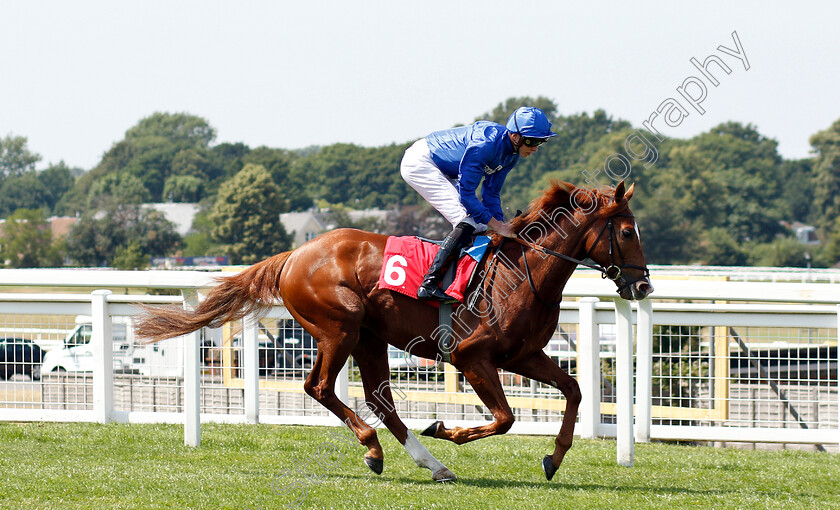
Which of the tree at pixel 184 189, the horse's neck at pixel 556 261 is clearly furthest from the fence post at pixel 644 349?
the tree at pixel 184 189

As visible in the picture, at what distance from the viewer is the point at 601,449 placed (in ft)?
20.1

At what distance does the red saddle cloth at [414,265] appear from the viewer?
5.23 metres

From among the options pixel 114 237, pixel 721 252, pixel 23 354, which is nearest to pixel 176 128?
pixel 114 237

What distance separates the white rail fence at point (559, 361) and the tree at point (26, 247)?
190 feet

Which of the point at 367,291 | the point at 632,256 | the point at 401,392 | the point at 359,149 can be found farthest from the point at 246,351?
the point at 359,149

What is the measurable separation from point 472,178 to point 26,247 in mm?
62051

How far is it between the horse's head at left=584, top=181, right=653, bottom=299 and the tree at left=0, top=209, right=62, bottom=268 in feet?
200

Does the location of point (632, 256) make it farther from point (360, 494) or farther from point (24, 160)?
point (24, 160)

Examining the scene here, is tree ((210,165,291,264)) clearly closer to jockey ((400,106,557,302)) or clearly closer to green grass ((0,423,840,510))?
green grass ((0,423,840,510))

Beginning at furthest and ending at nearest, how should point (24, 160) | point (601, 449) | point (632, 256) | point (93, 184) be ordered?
point (24, 160) < point (93, 184) < point (601, 449) < point (632, 256)

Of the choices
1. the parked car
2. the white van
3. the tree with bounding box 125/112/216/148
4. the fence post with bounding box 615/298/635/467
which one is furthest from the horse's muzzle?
the tree with bounding box 125/112/216/148

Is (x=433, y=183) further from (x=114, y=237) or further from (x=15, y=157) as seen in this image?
(x=15, y=157)

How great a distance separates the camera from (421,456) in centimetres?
529

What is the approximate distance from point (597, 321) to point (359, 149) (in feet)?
340
